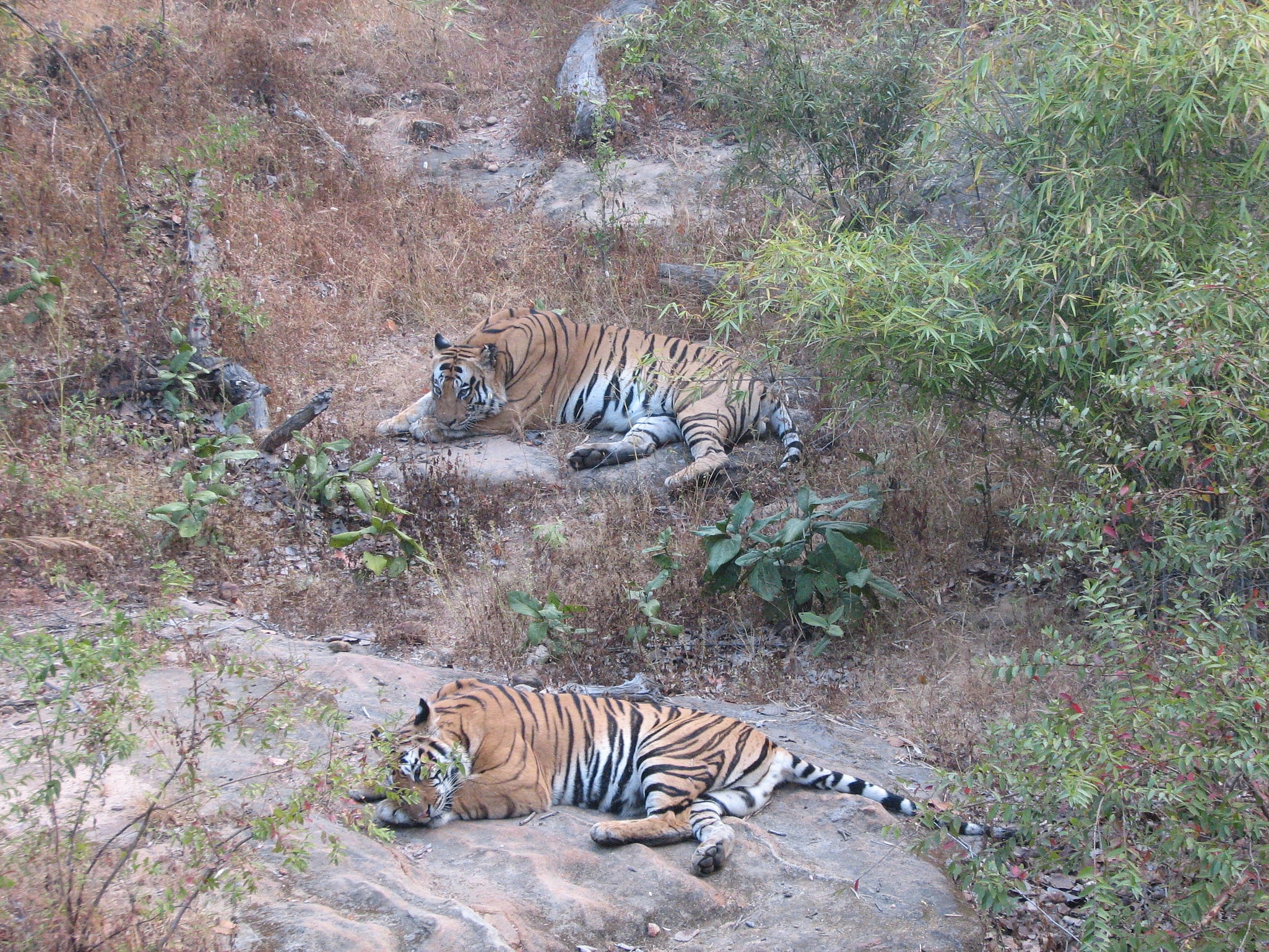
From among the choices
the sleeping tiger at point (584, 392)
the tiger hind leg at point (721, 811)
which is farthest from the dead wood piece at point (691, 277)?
the tiger hind leg at point (721, 811)

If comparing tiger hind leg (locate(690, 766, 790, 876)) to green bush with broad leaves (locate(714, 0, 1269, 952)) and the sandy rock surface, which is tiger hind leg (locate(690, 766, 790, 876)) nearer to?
the sandy rock surface

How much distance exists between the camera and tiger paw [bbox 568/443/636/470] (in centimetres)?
779

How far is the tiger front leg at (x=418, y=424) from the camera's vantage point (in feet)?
27.2

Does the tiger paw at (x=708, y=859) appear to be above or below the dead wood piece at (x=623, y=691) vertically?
above

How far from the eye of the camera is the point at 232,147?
31.0ft

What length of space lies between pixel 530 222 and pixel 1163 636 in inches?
343

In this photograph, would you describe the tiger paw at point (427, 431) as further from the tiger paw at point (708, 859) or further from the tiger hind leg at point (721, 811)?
the tiger paw at point (708, 859)

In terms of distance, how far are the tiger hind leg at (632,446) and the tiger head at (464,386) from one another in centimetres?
101

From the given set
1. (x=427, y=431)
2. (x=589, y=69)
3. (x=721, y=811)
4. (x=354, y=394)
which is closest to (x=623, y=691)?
(x=721, y=811)

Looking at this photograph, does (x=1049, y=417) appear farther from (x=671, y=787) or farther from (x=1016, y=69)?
(x=671, y=787)

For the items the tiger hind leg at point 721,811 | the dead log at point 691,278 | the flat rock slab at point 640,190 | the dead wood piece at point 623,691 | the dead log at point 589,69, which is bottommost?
the dead wood piece at point 623,691

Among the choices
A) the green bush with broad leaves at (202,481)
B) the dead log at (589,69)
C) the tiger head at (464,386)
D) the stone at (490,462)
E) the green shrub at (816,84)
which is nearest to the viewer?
the green bush with broad leaves at (202,481)

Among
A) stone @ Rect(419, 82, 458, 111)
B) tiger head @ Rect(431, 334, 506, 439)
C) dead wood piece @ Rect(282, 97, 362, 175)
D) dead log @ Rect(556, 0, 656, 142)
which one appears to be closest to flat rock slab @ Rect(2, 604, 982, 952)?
tiger head @ Rect(431, 334, 506, 439)

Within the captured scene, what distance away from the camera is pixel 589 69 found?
1242cm
